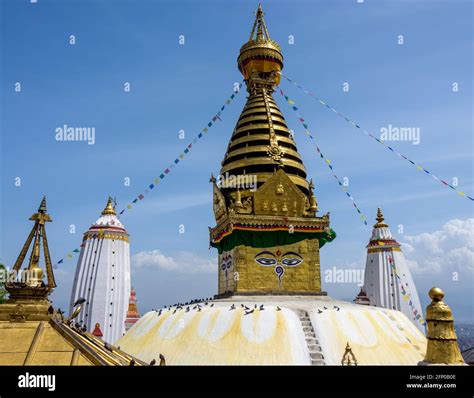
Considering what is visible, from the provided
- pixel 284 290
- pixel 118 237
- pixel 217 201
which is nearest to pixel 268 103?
pixel 217 201

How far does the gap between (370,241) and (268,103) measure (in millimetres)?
25937

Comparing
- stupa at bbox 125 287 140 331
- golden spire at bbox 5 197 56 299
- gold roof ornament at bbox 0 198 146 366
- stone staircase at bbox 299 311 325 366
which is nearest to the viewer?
gold roof ornament at bbox 0 198 146 366

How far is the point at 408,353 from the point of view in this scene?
51.1 feet

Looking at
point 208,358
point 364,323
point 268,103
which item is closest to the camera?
point 208,358

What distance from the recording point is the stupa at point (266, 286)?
49.3ft

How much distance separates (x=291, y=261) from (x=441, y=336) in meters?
13.6

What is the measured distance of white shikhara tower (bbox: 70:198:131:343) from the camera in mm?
34219

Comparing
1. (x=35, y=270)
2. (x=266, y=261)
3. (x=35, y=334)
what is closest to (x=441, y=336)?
(x=35, y=334)

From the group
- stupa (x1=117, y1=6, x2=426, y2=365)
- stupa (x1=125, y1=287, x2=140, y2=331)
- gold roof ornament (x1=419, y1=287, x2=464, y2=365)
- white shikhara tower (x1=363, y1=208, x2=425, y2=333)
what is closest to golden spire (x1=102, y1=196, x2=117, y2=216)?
stupa (x1=125, y1=287, x2=140, y2=331)

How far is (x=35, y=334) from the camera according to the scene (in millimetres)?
6027

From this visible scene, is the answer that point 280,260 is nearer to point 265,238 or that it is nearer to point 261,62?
point 265,238

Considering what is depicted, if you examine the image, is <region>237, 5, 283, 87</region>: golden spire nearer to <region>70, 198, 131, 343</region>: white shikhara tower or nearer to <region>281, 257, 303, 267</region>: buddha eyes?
<region>281, 257, 303, 267</region>: buddha eyes

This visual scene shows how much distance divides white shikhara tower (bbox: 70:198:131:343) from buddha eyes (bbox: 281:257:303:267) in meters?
20.2
